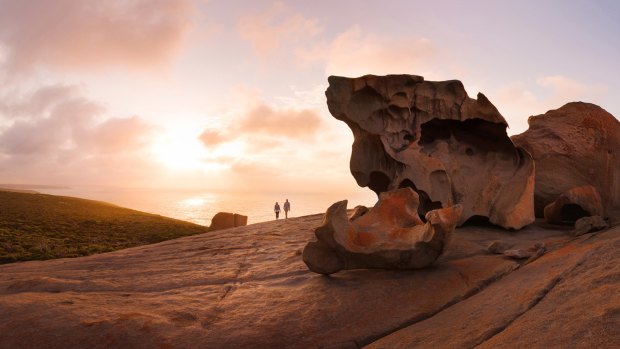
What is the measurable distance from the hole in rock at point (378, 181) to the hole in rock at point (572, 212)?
16.9 ft

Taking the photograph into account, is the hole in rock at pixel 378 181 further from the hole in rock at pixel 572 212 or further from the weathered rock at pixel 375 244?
the hole in rock at pixel 572 212

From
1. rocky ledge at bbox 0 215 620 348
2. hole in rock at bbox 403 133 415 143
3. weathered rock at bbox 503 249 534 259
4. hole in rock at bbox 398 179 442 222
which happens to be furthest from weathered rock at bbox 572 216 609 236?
hole in rock at bbox 403 133 415 143

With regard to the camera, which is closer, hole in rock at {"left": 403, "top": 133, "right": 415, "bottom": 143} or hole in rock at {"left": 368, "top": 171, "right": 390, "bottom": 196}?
hole in rock at {"left": 403, "top": 133, "right": 415, "bottom": 143}

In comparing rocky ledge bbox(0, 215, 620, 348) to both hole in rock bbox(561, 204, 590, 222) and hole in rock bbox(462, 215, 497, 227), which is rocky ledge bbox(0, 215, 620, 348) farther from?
hole in rock bbox(561, 204, 590, 222)

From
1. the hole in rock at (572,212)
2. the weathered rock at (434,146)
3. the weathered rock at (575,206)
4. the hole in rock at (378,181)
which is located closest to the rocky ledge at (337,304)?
the weathered rock at (434,146)

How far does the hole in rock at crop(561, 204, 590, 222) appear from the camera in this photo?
11.0 m

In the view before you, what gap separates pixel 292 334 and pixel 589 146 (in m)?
12.3

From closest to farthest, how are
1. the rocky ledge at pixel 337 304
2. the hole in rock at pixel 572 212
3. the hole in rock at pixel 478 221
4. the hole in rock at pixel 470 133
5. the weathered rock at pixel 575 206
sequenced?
the rocky ledge at pixel 337 304
the weathered rock at pixel 575 206
the hole in rock at pixel 572 212
the hole in rock at pixel 478 221
the hole in rock at pixel 470 133

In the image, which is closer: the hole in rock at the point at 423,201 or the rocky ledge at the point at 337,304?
the rocky ledge at the point at 337,304

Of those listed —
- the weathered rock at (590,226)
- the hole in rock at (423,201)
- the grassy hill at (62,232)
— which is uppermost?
the hole in rock at (423,201)

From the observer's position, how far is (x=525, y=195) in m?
11.2

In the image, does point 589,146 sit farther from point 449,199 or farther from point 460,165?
point 449,199

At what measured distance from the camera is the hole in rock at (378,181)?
12.3m

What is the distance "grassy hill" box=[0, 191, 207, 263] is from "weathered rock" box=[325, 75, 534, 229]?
15537mm
